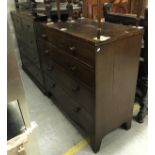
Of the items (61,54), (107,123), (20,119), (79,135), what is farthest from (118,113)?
(20,119)

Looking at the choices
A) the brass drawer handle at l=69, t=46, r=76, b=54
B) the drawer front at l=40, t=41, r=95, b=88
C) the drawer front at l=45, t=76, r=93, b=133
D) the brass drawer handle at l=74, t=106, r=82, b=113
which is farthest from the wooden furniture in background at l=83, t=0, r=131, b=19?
the brass drawer handle at l=74, t=106, r=82, b=113

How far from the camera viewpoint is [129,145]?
5.27 ft

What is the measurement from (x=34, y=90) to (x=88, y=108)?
140 cm

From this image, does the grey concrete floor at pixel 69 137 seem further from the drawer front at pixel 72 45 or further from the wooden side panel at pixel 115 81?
the drawer front at pixel 72 45

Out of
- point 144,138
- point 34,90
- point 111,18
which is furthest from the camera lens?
point 34,90

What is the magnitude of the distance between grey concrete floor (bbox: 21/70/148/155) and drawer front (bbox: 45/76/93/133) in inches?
6.7

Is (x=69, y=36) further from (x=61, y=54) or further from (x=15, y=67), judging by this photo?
(x=15, y=67)

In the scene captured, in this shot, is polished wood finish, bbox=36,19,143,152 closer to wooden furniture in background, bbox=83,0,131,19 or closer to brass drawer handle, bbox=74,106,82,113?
brass drawer handle, bbox=74,106,82,113

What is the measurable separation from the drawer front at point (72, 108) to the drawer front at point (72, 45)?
501 millimetres

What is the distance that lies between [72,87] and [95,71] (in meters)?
0.46

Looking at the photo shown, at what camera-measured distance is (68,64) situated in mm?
1520

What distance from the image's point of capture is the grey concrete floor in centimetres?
157
